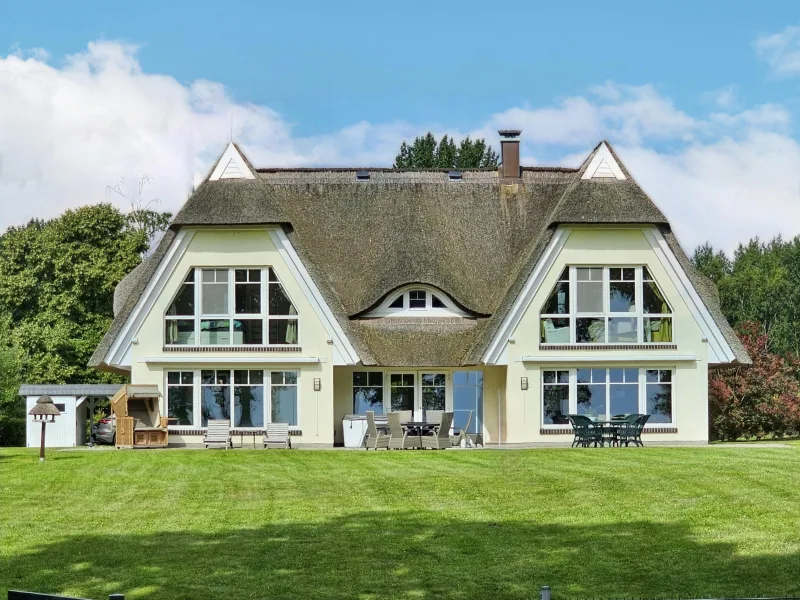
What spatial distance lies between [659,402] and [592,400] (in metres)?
1.92

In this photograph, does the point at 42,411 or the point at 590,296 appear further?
the point at 590,296

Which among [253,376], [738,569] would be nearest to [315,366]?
[253,376]

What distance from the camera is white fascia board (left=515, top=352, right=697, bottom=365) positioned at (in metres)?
34.2

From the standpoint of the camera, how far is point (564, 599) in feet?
36.8

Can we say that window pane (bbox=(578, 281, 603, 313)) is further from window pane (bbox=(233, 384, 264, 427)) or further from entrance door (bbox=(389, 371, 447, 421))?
window pane (bbox=(233, 384, 264, 427))

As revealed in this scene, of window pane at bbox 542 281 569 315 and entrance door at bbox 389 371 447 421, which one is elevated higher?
window pane at bbox 542 281 569 315

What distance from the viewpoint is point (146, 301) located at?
3434cm

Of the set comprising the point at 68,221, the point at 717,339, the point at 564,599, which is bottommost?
the point at 564,599

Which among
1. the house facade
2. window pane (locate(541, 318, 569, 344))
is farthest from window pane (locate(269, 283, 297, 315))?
window pane (locate(541, 318, 569, 344))

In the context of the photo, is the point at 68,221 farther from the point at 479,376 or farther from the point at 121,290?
the point at 479,376

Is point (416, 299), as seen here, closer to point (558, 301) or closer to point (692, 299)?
point (558, 301)

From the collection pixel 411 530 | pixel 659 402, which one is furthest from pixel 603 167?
pixel 411 530

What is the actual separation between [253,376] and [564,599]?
2402 cm

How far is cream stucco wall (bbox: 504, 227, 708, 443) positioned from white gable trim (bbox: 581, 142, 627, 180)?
5.67ft
